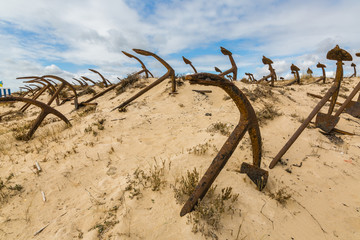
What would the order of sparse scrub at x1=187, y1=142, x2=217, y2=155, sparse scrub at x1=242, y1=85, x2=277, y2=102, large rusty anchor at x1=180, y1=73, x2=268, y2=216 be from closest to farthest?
large rusty anchor at x1=180, y1=73, x2=268, y2=216, sparse scrub at x1=187, y1=142, x2=217, y2=155, sparse scrub at x1=242, y1=85, x2=277, y2=102

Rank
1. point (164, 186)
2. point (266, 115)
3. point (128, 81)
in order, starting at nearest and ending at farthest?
point (164, 186) < point (266, 115) < point (128, 81)

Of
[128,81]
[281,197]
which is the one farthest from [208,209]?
[128,81]

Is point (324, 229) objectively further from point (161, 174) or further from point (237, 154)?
point (161, 174)

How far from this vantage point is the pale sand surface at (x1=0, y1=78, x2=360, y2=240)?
189cm

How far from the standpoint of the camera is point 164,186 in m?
2.43

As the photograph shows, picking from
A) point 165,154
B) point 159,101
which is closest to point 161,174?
point 165,154

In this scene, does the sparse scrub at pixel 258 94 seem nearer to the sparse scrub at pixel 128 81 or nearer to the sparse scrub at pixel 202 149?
the sparse scrub at pixel 202 149

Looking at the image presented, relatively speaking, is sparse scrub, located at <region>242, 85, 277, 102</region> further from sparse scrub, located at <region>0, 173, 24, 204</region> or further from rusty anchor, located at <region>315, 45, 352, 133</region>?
sparse scrub, located at <region>0, 173, 24, 204</region>

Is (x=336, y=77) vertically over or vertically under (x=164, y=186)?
over

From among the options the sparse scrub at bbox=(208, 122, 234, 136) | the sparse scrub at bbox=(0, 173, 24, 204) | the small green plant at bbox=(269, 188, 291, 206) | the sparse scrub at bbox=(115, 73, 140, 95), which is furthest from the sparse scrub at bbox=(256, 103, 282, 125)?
the sparse scrub at bbox=(115, 73, 140, 95)

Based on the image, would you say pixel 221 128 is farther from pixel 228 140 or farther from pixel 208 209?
pixel 208 209

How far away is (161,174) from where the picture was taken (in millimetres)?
2629

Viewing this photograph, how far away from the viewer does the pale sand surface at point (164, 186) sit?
6.22ft

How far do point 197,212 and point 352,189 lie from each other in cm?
247
